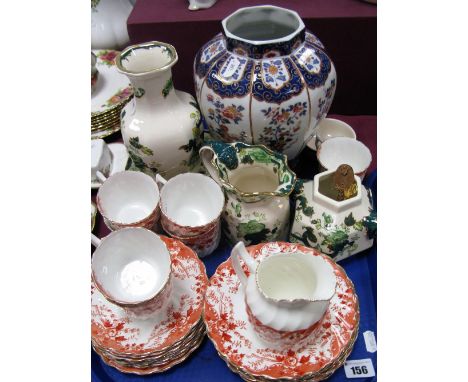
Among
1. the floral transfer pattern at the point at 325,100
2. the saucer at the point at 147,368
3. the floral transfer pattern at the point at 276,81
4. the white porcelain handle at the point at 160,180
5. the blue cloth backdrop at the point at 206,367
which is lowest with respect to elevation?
the blue cloth backdrop at the point at 206,367

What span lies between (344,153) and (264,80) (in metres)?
0.36

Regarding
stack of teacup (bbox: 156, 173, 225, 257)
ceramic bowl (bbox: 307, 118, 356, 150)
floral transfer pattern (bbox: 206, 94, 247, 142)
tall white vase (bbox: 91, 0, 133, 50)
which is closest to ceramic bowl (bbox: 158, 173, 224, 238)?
stack of teacup (bbox: 156, 173, 225, 257)

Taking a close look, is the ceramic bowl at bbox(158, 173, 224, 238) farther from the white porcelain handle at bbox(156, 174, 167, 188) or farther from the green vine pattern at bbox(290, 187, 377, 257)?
Answer: the green vine pattern at bbox(290, 187, 377, 257)

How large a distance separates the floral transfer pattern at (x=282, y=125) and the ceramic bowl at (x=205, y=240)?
0.22 m

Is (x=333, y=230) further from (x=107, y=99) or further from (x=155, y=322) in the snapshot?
(x=107, y=99)

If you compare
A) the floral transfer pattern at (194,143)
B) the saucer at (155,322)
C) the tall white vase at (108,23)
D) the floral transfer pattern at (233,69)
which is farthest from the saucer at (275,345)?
the tall white vase at (108,23)

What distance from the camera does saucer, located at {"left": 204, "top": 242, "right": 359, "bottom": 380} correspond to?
0.77 m

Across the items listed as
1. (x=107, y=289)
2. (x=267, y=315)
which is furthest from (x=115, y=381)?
(x=267, y=315)

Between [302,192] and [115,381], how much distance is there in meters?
0.54

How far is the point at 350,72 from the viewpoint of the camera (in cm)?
143

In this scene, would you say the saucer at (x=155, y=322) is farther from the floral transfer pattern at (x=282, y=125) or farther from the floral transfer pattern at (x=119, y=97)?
the floral transfer pattern at (x=119, y=97)

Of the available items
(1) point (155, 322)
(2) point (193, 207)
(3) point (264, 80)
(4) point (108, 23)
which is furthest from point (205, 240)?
(4) point (108, 23)

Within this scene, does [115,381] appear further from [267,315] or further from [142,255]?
[267,315]

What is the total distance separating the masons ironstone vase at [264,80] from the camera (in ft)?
2.95
